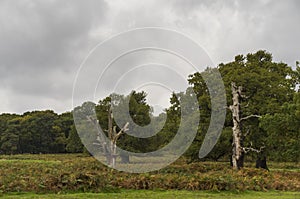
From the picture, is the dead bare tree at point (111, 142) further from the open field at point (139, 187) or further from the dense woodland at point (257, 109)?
the open field at point (139, 187)

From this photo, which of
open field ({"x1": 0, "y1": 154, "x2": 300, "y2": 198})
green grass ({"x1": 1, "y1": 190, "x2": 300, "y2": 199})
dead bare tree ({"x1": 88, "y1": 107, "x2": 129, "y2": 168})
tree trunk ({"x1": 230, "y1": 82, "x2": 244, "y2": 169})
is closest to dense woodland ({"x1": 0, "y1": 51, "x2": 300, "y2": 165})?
tree trunk ({"x1": 230, "y1": 82, "x2": 244, "y2": 169})

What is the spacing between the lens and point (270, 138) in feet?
A: 80.7

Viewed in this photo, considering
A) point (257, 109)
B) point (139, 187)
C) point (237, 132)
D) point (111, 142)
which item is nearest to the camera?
point (139, 187)

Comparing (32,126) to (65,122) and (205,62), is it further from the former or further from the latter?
(205,62)


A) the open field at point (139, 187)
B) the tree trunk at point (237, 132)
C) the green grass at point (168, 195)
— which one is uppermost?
the tree trunk at point (237, 132)

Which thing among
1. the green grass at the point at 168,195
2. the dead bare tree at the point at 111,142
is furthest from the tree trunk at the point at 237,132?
the dead bare tree at the point at 111,142

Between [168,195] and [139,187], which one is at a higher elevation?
[139,187]

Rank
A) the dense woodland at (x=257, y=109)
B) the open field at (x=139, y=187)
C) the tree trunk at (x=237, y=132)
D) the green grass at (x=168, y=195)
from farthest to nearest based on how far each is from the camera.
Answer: the tree trunk at (x=237, y=132) → the dense woodland at (x=257, y=109) → the open field at (x=139, y=187) → the green grass at (x=168, y=195)

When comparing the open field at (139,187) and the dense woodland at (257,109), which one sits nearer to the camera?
the open field at (139,187)

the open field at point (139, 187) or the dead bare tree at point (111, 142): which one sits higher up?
the dead bare tree at point (111, 142)

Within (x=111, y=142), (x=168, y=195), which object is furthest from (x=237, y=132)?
(x=111, y=142)

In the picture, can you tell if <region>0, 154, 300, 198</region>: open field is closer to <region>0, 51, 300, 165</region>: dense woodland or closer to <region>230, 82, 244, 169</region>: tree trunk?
<region>0, 51, 300, 165</region>: dense woodland

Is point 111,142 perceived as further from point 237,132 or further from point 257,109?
point 257,109

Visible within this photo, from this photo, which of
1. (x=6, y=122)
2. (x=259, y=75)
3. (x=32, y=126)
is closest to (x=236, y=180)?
(x=259, y=75)
